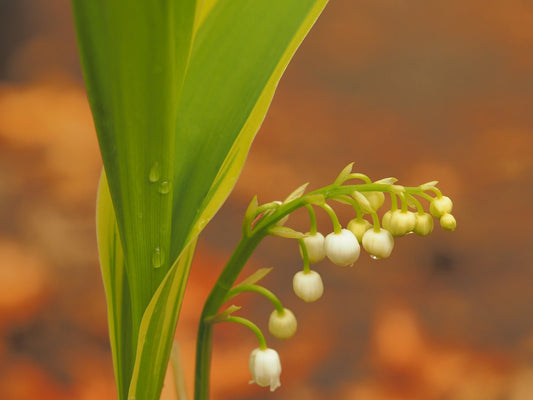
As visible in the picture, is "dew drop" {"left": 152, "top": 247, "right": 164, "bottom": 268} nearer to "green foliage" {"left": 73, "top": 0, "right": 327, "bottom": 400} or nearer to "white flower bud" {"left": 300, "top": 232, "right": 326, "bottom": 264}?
"green foliage" {"left": 73, "top": 0, "right": 327, "bottom": 400}

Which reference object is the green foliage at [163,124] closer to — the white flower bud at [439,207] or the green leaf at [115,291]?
the green leaf at [115,291]

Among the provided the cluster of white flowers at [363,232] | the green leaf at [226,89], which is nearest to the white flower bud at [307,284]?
the cluster of white flowers at [363,232]

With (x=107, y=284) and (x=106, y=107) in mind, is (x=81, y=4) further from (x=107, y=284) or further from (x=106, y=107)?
(x=107, y=284)

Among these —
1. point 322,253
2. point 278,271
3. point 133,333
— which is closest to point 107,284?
point 133,333

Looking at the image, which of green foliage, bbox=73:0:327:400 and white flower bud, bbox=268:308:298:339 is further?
white flower bud, bbox=268:308:298:339

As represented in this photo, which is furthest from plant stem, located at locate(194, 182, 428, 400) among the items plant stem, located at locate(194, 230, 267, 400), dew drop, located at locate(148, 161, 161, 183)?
dew drop, located at locate(148, 161, 161, 183)

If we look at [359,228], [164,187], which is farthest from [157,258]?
[359,228]

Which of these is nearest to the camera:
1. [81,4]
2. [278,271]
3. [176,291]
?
[81,4]

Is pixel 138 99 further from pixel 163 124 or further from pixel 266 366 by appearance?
pixel 266 366
